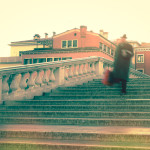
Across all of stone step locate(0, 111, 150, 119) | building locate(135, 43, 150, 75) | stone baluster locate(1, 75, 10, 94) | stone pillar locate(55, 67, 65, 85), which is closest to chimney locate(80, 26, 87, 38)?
building locate(135, 43, 150, 75)

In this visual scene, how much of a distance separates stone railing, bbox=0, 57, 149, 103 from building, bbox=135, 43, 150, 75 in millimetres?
54180

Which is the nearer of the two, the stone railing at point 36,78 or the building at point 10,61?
the stone railing at point 36,78

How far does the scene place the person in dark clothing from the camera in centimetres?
856

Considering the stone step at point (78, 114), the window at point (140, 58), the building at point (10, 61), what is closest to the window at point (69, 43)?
the building at point (10, 61)

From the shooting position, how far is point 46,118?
7.54m

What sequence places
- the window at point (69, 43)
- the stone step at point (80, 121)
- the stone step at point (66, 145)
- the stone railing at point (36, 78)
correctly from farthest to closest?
the window at point (69, 43) → the stone railing at point (36, 78) → the stone step at point (80, 121) → the stone step at point (66, 145)

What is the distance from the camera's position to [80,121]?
7156 mm

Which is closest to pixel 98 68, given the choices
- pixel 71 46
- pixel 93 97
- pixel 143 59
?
pixel 93 97

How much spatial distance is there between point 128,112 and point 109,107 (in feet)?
2.81

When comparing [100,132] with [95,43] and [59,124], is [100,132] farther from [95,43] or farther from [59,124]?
[95,43]

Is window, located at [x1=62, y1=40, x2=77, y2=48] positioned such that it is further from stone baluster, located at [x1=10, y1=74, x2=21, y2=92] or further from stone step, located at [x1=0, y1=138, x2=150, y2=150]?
stone step, located at [x1=0, y1=138, x2=150, y2=150]

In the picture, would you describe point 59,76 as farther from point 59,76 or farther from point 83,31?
point 83,31

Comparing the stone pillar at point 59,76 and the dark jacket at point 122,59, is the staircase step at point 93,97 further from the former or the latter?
the stone pillar at point 59,76

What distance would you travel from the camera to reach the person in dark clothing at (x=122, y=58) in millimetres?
8562
